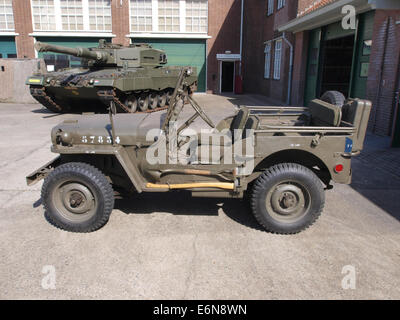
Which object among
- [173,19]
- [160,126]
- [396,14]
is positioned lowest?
[160,126]

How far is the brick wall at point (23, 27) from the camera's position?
2341 cm

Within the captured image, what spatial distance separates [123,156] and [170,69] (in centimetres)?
1287

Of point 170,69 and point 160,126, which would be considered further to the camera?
point 170,69

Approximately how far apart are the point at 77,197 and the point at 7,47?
24.4m

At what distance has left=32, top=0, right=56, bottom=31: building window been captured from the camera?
23234 mm

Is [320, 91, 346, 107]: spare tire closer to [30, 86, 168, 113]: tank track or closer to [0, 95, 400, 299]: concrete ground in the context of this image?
[0, 95, 400, 299]: concrete ground

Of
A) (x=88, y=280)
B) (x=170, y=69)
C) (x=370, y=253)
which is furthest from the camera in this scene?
(x=170, y=69)

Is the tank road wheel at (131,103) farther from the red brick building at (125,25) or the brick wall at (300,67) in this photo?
the red brick building at (125,25)

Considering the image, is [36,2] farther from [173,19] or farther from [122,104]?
[122,104]

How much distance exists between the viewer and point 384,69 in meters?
9.68

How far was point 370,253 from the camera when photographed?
3900 millimetres

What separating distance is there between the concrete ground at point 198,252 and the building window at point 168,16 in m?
20.0
